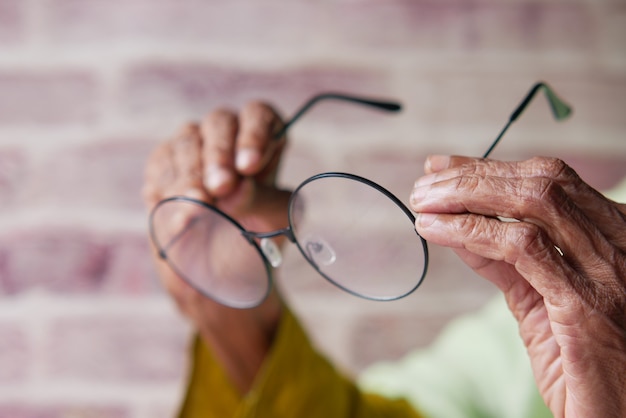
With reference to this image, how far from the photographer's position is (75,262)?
104 cm

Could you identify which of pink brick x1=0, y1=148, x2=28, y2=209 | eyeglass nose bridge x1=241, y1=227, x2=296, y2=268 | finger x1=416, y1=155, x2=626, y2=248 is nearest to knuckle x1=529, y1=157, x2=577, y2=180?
finger x1=416, y1=155, x2=626, y2=248

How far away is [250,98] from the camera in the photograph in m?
1.02

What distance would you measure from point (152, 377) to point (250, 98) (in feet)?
1.54

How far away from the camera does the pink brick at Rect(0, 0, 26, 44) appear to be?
0.99 m

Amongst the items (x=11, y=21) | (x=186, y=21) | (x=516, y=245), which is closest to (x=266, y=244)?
(x=516, y=245)

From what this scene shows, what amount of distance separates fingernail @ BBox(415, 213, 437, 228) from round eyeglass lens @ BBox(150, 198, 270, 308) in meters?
0.27

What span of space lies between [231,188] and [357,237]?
6.7 inches

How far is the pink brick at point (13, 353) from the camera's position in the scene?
1048 millimetres

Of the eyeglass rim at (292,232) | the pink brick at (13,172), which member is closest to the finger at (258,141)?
the eyeglass rim at (292,232)

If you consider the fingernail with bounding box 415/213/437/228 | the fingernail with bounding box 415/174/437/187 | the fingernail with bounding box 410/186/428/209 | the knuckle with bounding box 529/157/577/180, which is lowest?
the fingernail with bounding box 415/213/437/228

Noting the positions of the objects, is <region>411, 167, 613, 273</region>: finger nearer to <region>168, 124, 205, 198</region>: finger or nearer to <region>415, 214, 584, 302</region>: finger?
<region>415, 214, 584, 302</region>: finger

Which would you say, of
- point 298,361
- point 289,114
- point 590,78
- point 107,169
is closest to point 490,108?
point 590,78

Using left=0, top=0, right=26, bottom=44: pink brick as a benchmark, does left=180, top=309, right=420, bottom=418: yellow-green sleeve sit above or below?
below

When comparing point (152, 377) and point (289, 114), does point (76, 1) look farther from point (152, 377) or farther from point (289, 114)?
point (152, 377)
